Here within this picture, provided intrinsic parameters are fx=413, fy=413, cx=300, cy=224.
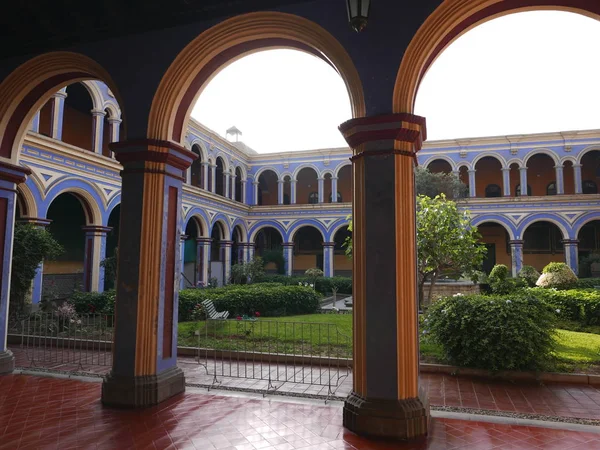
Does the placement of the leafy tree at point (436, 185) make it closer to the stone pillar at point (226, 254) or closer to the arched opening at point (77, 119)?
the stone pillar at point (226, 254)

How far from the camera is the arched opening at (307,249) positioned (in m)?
30.2

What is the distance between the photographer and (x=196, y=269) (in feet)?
73.9

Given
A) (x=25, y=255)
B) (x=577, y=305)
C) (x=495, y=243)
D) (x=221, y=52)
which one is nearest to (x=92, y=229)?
(x=25, y=255)

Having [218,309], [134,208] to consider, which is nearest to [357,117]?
[134,208]

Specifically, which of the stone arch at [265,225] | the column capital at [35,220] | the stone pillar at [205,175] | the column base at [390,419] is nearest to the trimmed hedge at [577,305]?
the column base at [390,419]

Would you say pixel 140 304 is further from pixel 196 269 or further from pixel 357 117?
pixel 196 269

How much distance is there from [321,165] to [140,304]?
23160 mm

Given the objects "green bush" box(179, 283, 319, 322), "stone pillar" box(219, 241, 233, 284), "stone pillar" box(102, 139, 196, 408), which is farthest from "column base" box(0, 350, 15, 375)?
"stone pillar" box(219, 241, 233, 284)

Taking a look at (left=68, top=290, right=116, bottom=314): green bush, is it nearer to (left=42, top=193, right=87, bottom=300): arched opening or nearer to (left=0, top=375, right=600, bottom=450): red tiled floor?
(left=42, top=193, right=87, bottom=300): arched opening

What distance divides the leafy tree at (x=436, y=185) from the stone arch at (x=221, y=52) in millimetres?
18399

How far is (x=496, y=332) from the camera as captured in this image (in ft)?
21.0

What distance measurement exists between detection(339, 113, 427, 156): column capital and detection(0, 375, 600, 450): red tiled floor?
285 centimetres

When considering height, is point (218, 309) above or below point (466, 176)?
below

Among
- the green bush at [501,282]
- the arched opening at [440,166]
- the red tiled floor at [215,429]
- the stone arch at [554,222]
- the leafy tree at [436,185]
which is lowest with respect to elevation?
the red tiled floor at [215,429]
